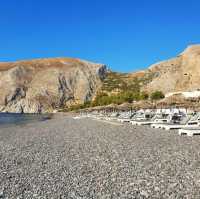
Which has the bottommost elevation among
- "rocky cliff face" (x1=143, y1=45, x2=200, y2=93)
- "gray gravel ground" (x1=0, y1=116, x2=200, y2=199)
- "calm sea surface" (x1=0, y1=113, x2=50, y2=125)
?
"calm sea surface" (x1=0, y1=113, x2=50, y2=125)

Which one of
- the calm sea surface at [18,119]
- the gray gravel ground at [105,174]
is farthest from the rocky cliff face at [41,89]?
the gray gravel ground at [105,174]

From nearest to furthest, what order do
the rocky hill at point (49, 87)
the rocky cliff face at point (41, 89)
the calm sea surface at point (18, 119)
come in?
1. the calm sea surface at point (18, 119)
2. the rocky hill at point (49, 87)
3. the rocky cliff face at point (41, 89)

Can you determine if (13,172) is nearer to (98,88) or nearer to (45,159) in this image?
(45,159)

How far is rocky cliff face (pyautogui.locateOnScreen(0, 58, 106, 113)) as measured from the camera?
581 feet

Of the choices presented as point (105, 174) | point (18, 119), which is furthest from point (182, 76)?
point (105, 174)

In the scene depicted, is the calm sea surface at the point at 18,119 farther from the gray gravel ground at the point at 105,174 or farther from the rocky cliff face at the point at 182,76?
the gray gravel ground at the point at 105,174

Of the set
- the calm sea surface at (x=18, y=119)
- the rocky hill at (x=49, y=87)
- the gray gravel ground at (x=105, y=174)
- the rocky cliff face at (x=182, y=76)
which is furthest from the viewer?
the rocky hill at (x=49, y=87)

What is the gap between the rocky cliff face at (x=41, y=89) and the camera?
17712 cm

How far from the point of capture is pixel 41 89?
183 m

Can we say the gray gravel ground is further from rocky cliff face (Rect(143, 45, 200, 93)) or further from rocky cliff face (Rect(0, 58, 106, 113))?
rocky cliff face (Rect(0, 58, 106, 113))

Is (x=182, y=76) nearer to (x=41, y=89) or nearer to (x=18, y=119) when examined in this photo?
(x=18, y=119)

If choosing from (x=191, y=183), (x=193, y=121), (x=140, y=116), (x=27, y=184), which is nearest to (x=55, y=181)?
(x=27, y=184)

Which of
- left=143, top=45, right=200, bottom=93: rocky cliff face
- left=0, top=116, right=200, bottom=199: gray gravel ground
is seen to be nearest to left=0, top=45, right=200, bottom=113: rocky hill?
left=143, top=45, right=200, bottom=93: rocky cliff face

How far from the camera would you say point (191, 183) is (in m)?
8.15
